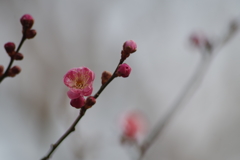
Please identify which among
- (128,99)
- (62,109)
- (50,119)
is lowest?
(50,119)

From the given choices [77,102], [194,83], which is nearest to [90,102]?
[77,102]

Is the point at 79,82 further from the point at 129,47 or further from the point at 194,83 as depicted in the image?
the point at 194,83

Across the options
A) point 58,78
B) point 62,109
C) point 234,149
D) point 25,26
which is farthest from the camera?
point 234,149

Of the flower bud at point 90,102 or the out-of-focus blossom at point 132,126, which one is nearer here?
the flower bud at point 90,102

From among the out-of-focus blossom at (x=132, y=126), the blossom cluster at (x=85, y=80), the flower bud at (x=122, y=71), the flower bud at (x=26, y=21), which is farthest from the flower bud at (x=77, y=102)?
the out-of-focus blossom at (x=132, y=126)

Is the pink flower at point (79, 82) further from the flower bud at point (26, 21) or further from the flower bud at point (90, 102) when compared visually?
the flower bud at point (26, 21)

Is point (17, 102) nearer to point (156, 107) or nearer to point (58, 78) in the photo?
point (58, 78)

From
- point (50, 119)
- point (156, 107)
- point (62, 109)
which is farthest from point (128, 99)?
point (62, 109)
